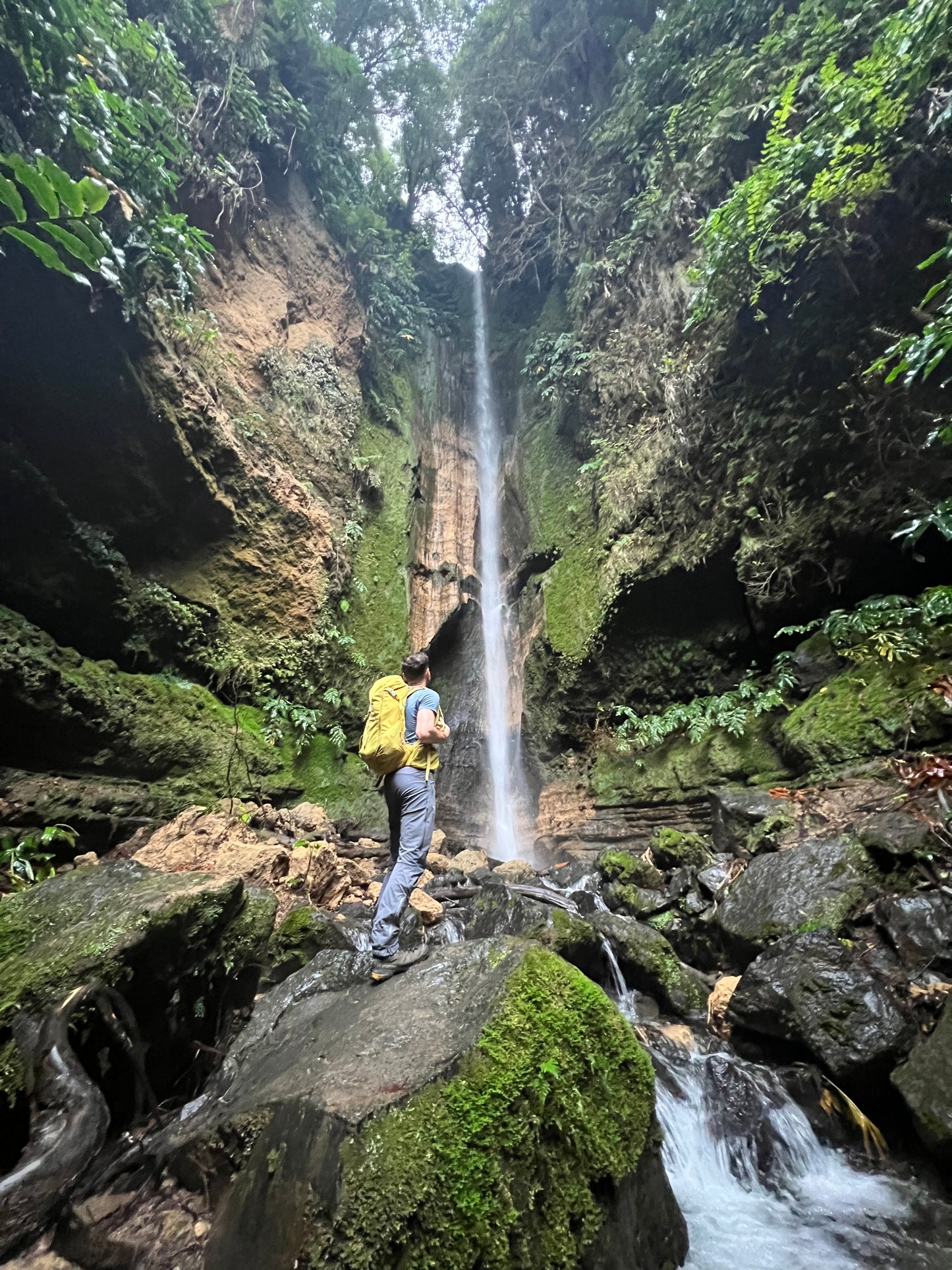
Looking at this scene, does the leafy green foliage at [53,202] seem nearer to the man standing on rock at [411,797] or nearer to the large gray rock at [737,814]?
the man standing on rock at [411,797]

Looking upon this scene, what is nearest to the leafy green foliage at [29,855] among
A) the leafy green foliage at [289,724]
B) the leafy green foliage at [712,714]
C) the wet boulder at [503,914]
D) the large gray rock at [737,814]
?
the leafy green foliage at [289,724]

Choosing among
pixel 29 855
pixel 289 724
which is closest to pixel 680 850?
pixel 289 724

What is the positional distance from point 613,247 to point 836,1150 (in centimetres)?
1290

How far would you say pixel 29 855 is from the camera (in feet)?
14.7

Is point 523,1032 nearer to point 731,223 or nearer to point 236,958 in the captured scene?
point 236,958

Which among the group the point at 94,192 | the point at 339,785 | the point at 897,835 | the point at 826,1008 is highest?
the point at 94,192

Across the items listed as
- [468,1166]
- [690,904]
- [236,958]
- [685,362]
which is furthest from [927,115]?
[236,958]

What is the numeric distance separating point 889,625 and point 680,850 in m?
3.13

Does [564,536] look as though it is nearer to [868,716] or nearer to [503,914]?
[868,716]

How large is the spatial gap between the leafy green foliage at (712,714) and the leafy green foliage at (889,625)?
0.82 meters

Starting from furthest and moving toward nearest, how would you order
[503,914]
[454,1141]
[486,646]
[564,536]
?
[486,646] → [564,536] → [503,914] → [454,1141]

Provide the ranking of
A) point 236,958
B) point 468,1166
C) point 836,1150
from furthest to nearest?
point 236,958 → point 836,1150 → point 468,1166

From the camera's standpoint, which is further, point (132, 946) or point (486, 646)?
point (486, 646)

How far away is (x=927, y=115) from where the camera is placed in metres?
5.41
